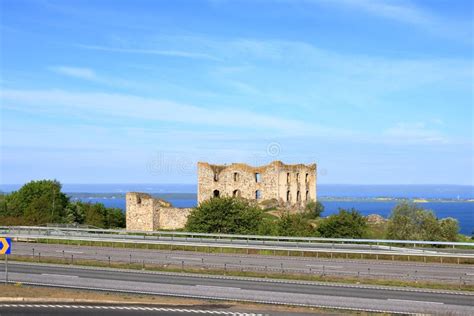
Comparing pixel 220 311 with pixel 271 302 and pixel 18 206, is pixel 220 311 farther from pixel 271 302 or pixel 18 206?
pixel 18 206

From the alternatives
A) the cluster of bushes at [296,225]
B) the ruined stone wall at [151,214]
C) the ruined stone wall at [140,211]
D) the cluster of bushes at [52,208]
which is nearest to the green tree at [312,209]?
the ruined stone wall at [151,214]

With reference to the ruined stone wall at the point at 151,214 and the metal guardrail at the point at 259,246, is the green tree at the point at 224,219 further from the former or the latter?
the ruined stone wall at the point at 151,214

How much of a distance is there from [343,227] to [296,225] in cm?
406

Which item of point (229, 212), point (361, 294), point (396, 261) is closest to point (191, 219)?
point (229, 212)

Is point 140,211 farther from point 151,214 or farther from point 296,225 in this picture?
point 296,225

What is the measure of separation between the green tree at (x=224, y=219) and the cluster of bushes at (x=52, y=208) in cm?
2948

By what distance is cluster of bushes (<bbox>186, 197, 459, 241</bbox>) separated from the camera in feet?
170

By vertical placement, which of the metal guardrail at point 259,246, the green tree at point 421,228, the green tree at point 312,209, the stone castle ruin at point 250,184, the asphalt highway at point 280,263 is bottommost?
the asphalt highway at point 280,263

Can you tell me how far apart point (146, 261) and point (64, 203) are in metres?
52.8

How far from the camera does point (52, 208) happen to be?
270 feet

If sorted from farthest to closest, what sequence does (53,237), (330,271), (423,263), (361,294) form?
(53,237) → (423,263) → (330,271) → (361,294)

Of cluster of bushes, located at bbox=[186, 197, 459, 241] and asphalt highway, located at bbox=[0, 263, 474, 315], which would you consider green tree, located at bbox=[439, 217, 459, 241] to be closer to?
cluster of bushes, located at bbox=[186, 197, 459, 241]

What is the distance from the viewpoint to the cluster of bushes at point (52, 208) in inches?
3231

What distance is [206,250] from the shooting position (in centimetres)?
4609
